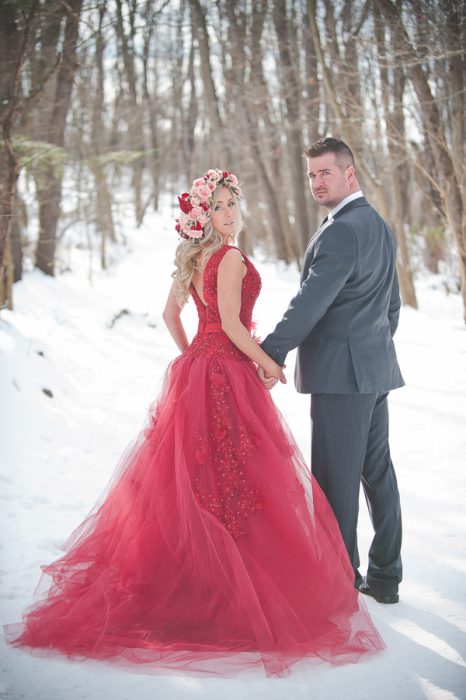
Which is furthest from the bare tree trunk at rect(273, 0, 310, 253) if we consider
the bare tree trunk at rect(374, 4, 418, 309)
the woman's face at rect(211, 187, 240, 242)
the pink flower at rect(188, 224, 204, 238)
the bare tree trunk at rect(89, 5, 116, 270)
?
the pink flower at rect(188, 224, 204, 238)

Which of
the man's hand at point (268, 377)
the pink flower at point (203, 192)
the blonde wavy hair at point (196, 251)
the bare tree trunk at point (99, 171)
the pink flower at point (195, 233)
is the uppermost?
the bare tree trunk at point (99, 171)

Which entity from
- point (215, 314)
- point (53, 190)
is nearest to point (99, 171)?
point (53, 190)

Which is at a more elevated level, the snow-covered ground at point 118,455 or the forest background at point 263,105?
the forest background at point 263,105

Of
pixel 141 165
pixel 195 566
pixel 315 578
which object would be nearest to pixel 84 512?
pixel 195 566

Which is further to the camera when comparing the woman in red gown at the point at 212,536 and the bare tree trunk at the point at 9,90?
the bare tree trunk at the point at 9,90

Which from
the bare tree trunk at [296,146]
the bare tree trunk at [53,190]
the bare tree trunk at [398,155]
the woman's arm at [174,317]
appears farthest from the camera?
the bare tree trunk at [296,146]

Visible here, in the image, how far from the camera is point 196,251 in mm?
3281

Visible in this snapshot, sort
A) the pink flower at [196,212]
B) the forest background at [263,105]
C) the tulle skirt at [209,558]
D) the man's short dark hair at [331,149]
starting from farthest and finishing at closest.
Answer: the forest background at [263,105]
the pink flower at [196,212]
the man's short dark hair at [331,149]
the tulle skirt at [209,558]

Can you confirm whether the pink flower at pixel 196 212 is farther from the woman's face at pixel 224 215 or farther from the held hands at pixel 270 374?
the held hands at pixel 270 374

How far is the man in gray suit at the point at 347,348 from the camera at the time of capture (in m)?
3.01

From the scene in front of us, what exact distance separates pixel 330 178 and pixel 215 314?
0.90m

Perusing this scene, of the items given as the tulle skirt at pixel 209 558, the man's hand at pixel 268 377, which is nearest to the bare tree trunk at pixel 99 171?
the man's hand at pixel 268 377

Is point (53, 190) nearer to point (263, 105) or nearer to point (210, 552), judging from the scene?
point (263, 105)

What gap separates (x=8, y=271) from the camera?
8.04 m
